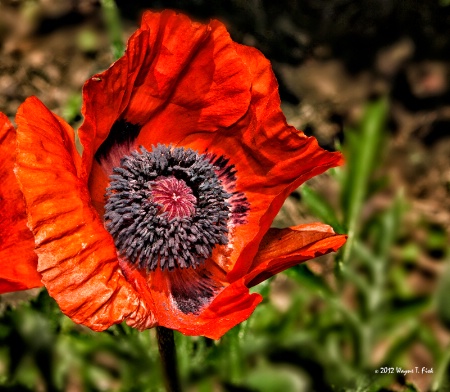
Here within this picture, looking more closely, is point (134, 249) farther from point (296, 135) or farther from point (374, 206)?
point (374, 206)

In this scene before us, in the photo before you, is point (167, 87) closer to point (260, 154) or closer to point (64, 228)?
point (260, 154)

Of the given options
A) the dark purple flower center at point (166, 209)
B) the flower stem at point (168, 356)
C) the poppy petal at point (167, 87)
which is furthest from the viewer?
the dark purple flower center at point (166, 209)

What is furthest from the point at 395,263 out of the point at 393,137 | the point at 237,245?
the point at 237,245

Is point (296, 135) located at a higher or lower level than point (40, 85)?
higher

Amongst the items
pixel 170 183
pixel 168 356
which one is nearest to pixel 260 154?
pixel 170 183

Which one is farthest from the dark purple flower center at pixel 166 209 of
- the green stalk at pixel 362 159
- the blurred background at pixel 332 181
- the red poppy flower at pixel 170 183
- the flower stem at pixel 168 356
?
the green stalk at pixel 362 159

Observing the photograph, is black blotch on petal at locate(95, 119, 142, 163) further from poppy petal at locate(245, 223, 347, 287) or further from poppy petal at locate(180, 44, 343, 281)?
poppy petal at locate(245, 223, 347, 287)

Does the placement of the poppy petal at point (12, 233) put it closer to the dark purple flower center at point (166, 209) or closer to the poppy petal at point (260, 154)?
the dark purple flower center at point (166, 209)
